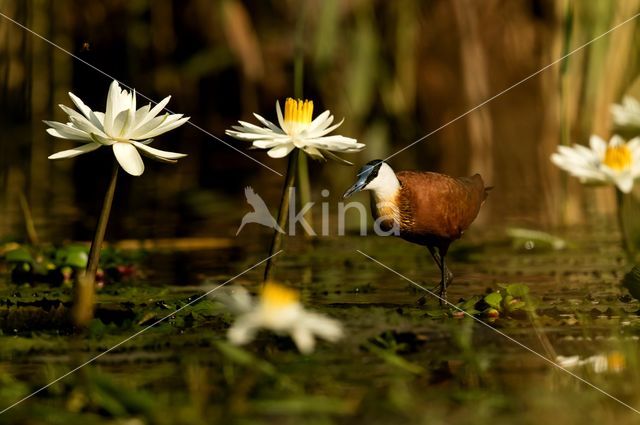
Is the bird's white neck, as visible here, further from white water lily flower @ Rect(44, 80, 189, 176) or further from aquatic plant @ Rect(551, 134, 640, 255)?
white water lily flower @ Rect(44, 80, 189, 176)

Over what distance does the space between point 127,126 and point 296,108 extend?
46 cm

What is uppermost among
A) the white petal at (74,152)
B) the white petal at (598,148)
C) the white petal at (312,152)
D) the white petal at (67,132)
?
the white petal at (598,148)

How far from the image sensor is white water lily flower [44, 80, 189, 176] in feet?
9.95

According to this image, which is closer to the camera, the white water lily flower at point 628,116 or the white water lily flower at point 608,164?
the white water lily flower at point 608,164

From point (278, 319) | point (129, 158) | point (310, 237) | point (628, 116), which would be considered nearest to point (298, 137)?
point (129, 158)

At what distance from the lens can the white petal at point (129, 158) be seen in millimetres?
3016

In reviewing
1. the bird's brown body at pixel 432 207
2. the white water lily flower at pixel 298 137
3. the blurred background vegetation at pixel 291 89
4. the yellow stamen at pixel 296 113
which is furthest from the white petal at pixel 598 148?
the blurred background vegetation at pixel 291 89

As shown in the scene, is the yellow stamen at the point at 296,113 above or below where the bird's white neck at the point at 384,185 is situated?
above

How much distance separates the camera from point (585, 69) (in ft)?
17.4

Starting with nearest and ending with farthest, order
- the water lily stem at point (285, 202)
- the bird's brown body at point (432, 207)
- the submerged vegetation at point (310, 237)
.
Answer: the submerged vegetation at point (310, 237), the water lily stem at point (285, 202), the bird's brown body at point (432, 207)

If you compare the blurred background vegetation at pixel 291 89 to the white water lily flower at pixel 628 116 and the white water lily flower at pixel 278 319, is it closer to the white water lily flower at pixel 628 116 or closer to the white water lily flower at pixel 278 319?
the white water lily flower at pixel 628 116

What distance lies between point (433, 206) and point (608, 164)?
53cm

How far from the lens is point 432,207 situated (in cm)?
353

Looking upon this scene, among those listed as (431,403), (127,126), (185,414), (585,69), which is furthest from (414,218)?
(585,69)
